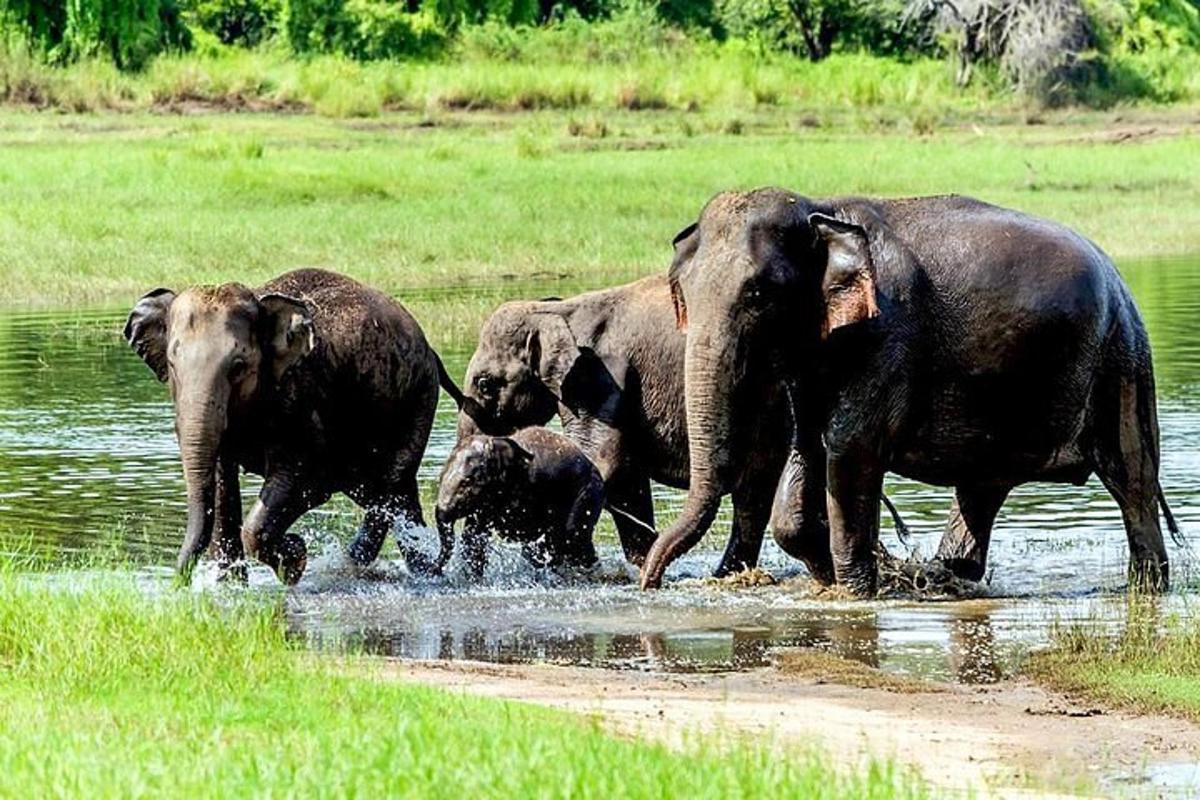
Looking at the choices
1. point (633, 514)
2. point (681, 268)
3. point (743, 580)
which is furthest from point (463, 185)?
point (681, 268)

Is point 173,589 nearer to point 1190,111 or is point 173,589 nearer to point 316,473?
point 316,473

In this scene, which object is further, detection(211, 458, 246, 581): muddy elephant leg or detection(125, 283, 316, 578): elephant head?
detection(211, 458, 246, 581): muddy elephant leg

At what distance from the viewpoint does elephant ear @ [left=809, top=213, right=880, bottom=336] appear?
11883 mm

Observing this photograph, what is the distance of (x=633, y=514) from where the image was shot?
46.2ft

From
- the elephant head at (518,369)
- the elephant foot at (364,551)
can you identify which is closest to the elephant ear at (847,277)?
the elephant head at (518,369)

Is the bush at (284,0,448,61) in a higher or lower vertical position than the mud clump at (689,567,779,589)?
lower

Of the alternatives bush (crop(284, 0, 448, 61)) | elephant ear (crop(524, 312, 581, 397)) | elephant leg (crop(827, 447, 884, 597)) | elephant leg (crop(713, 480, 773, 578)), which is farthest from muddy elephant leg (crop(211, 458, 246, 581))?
bush (crop(284, 0, 448, 61))

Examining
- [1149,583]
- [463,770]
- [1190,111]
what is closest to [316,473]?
[1149,583]

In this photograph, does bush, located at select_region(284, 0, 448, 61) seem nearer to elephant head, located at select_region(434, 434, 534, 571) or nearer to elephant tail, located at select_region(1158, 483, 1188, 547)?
elephant head, located at select_region(434, 434, 534, 571)

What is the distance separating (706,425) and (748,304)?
574 millimetres

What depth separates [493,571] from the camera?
13.8m

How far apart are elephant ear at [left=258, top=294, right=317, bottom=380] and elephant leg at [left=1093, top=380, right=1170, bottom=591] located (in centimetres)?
390

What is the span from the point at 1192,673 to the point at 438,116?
35667 millimetres

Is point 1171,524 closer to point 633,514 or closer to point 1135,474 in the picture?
point 1135,474
